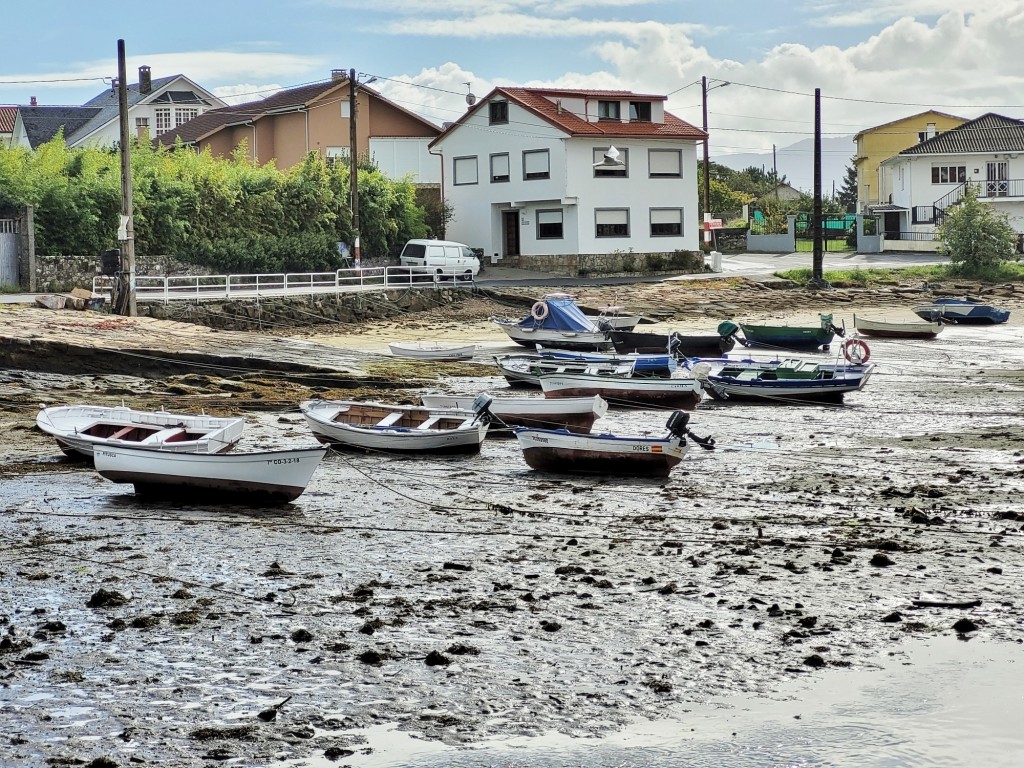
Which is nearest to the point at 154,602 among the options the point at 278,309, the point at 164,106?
the point at 278,309

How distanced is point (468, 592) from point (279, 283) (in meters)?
35.5

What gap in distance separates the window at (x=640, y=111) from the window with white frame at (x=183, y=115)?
1319 inches

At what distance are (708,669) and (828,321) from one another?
2875 cm

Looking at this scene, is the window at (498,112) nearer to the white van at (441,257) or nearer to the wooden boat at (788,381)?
the white van at (441,257)

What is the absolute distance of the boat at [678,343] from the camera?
3541 cm

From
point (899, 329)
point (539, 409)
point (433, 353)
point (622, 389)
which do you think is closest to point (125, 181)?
point (433, 353)

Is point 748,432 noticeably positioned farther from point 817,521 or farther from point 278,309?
point 278,309

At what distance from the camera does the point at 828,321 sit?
38656 mm

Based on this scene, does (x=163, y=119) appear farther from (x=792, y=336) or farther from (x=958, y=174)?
(x=792, y=336)

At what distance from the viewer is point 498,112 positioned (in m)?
61.7

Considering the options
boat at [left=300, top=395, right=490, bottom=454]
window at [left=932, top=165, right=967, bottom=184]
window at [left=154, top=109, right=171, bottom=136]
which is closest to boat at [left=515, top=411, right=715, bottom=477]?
boat at [left=300, top=395, right=490, bottom=454]

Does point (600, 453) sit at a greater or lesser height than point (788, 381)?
lesser

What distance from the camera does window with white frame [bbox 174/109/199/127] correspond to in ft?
274

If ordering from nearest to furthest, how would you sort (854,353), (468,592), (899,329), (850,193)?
(468,592) → (854,353) → (899,329) → (850,193)
